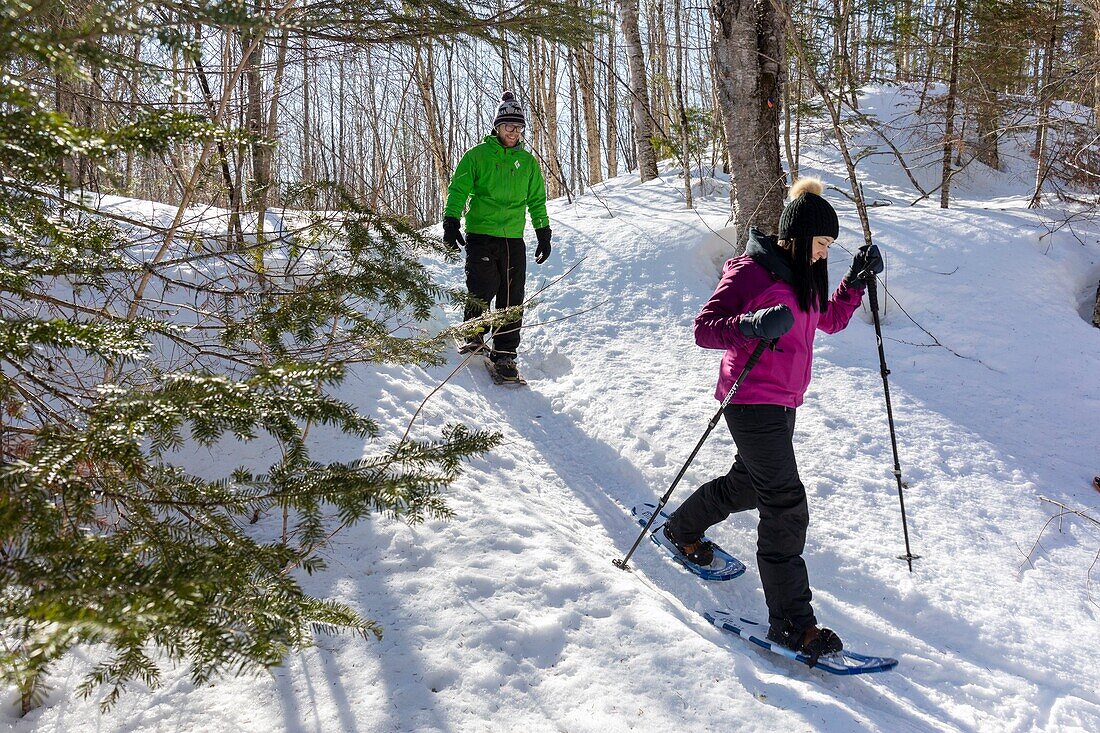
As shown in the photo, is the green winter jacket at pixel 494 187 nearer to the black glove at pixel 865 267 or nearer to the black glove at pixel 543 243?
the black glove at pixel 543 243

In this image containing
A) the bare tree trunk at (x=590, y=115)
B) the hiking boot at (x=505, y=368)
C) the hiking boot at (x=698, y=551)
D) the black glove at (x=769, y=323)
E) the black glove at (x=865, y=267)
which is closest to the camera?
the black glove at (x=769, y=323)

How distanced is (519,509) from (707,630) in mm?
1211

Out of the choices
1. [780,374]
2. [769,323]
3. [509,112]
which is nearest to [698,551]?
[780,374]

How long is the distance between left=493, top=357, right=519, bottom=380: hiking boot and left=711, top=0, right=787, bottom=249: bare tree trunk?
2590mm

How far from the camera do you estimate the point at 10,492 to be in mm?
1133

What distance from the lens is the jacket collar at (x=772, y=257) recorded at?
3203 millimetres

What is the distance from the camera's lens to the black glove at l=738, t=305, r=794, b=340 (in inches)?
112

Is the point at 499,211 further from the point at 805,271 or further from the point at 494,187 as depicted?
the point at 805,271

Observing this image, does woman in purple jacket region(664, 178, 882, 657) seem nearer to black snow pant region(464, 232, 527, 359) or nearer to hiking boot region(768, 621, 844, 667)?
hiking boot region(768, 621, 844, 667)

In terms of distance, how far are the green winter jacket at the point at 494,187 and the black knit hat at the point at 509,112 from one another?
17cm

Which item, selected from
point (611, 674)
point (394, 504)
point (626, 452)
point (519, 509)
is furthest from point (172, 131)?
point (626, 452)

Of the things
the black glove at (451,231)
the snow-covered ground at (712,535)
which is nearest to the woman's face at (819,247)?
the snow-covered ground at (712,535)

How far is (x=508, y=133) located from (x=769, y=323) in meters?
3.51

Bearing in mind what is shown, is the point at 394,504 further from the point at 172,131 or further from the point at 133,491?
the point at 172,131
